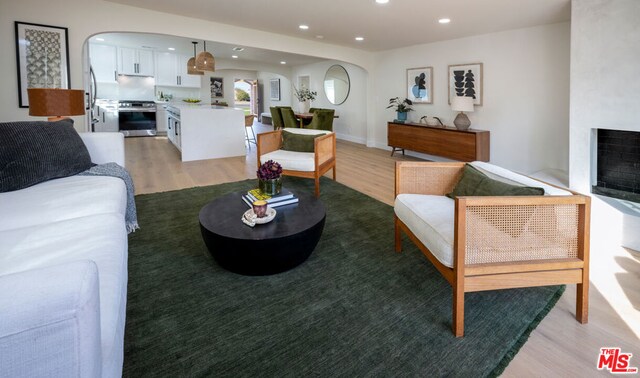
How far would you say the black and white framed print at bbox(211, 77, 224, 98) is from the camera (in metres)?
11.4

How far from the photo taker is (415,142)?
6129mm

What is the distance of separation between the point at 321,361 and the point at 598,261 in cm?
227

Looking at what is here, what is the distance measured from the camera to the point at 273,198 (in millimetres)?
2465

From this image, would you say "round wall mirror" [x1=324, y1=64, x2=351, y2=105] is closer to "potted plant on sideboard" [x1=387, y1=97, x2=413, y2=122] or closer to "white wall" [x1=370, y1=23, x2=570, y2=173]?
"potted plant on sideboard" [x1=387, y1=97, x2=413, y2=122]

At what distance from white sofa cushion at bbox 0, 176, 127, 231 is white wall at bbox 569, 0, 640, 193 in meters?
3.97

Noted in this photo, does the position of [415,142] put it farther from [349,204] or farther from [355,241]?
[355,241]

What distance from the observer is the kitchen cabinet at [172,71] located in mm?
9314

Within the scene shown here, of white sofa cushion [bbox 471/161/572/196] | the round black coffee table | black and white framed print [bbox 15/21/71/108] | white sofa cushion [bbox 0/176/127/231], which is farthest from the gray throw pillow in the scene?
white sofa cushion [bbox 471/161/572/196]

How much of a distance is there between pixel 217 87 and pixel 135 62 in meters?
2.96

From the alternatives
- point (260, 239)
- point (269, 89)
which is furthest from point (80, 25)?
point (269, 89)

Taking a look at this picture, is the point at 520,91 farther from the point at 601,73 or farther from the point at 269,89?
the point at 269,89

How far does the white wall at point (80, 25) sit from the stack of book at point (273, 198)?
3.10 metres

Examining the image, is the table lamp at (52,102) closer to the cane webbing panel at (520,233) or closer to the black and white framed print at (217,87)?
the cane webbing panel at (520,233)

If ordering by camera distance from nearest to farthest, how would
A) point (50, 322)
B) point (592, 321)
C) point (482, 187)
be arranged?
point (50, 322)
point (592, 321)
point (482, 187)
